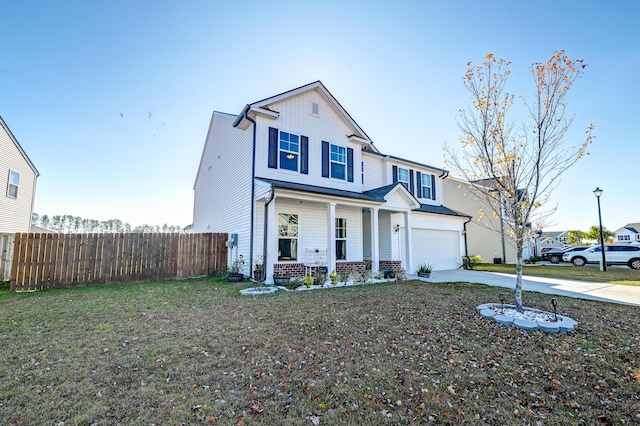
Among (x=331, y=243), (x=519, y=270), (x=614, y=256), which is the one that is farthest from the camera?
(x=614, y=256)

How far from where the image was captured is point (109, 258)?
33.2 feet

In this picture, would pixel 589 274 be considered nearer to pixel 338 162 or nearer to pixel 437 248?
pixel 437 248

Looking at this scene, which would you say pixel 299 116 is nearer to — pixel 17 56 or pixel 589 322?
pixel 17 56

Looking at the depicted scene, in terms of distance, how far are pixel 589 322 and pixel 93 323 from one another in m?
9.24

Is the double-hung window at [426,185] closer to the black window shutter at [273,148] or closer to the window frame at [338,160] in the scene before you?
the window frame at [338,160]

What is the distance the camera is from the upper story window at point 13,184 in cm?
1412

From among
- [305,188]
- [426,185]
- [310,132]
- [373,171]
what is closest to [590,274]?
[426,185]

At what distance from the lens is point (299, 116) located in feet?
37.9

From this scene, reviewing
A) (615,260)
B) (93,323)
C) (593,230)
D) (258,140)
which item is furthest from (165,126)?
(593,230)

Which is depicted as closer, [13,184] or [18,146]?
[13,184]

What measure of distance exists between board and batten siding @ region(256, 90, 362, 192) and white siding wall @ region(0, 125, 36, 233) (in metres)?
13.1

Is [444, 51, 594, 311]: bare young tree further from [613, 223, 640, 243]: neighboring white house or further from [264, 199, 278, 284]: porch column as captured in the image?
[613, 223, 640, 243]: neighboring white house

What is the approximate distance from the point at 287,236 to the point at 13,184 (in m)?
14.8

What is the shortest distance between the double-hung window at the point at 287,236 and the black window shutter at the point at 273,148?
190 centimetres
